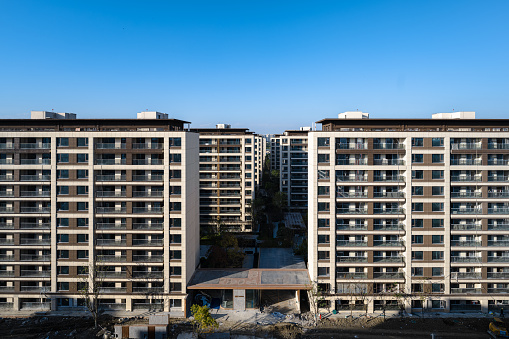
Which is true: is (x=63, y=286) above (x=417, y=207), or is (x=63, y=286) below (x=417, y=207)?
below

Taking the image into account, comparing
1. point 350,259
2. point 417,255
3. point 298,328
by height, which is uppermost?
point 417,255

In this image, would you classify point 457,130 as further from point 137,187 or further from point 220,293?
point 137,187

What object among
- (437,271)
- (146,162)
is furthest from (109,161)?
(437,271)

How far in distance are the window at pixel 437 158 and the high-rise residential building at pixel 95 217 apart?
30774 mm

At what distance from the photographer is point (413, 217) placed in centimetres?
4359

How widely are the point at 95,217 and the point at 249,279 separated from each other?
69.6 ft

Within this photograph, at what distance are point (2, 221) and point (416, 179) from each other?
52754 millimetres

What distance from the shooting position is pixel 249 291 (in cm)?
4441

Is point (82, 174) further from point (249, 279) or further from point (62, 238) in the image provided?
point (249, 279)

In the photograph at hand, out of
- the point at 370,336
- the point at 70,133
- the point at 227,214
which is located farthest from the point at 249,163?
the point at 370,336

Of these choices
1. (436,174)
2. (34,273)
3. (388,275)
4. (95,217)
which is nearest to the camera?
(436,174)

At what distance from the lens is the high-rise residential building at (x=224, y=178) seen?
7400 cm

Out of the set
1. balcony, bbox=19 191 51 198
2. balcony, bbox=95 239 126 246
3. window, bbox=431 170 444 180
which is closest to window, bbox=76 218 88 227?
balcony, bbox=95 239 126 246

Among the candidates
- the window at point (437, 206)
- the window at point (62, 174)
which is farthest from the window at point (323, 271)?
the window at point (62, 174)
